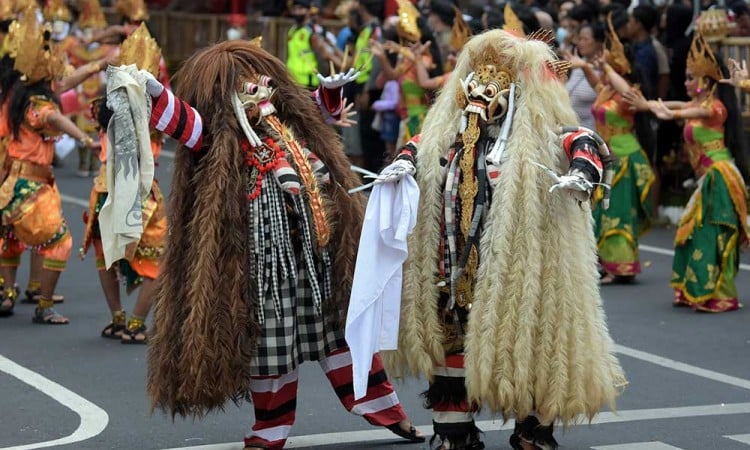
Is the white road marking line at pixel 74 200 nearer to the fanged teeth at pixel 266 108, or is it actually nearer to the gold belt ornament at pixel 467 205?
the fanged teeth at pixel 266 108

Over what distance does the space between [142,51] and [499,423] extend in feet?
10.2

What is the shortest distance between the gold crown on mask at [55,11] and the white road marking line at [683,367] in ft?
30.3

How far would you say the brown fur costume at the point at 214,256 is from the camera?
19.9ft

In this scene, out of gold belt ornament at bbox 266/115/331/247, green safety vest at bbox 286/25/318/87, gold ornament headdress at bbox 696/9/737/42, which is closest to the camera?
gold belt ornament at bbox 266/115/331/247


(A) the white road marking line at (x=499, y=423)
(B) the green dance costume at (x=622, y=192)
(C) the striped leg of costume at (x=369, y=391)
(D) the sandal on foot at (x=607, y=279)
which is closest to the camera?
(C) the striped leg of costume at (x=369, y=391)

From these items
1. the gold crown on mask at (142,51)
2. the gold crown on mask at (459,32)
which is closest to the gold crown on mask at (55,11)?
the gold crown on mask at (459,32)

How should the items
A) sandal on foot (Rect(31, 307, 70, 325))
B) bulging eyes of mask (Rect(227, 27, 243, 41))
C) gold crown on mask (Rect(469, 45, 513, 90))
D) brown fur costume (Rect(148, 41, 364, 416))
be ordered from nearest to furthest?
1. brown fur costume (Rect(148, 41, 364, 416))
2. gold crown on mask (Rect(469, 45, 513, 90))
3. sandal on foot (Rect(31, 307, 70, 325))
4. bulging eyes of mask (Rect(227, 27, 243, 41))

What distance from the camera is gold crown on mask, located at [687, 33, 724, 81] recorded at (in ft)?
32.0

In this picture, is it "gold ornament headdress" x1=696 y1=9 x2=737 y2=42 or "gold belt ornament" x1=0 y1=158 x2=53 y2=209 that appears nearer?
"gold belt ornament" x1=0 y1=158 x2=53 y2=209

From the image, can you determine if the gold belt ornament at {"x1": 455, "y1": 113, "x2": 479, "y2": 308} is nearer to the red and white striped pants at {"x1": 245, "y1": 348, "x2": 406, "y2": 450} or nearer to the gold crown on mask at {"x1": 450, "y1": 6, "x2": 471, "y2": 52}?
the red and white striped pants at {"x1": 245, "y1": 348, "x2": 406, "y2": 450}

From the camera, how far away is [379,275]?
601 cm

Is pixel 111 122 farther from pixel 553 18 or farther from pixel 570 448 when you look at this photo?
pixel 553 18

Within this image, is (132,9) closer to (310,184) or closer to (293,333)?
(310,184)

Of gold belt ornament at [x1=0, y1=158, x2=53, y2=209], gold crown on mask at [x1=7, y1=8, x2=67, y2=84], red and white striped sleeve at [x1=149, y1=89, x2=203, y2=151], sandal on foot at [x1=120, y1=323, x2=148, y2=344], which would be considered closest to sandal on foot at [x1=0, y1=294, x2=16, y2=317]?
gold belt ornament at [x1=0, y1=158, x2=53, y2=209]
